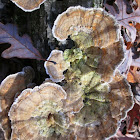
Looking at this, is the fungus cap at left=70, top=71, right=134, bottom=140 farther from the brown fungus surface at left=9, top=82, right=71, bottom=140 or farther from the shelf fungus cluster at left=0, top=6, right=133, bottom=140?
the brown fungus surface at left=9, top=82, right=71, bottom=140

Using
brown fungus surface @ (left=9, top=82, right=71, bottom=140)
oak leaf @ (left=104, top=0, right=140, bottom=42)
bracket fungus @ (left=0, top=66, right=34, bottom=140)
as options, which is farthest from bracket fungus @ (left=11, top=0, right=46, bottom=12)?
oak leaf @ (left=104, top=0, right=140, bottom=42)

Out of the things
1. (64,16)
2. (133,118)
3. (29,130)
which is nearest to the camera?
(64,16)

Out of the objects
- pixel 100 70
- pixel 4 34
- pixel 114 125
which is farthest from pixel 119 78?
pixel 4 34

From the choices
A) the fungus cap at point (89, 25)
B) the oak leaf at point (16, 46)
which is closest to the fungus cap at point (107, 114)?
the fungus cap at point (89, 25)

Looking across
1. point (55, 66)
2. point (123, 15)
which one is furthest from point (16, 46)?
point (123, 15)

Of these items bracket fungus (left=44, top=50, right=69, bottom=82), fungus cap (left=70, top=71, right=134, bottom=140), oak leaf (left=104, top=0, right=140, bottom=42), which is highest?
oak leaf (left=104, top=0, right=140, bottom=42)

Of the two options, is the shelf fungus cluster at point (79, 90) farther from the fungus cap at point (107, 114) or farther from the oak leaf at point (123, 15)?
the oak leaf at point (123, 15)

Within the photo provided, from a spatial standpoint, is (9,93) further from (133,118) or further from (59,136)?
(133,118)
